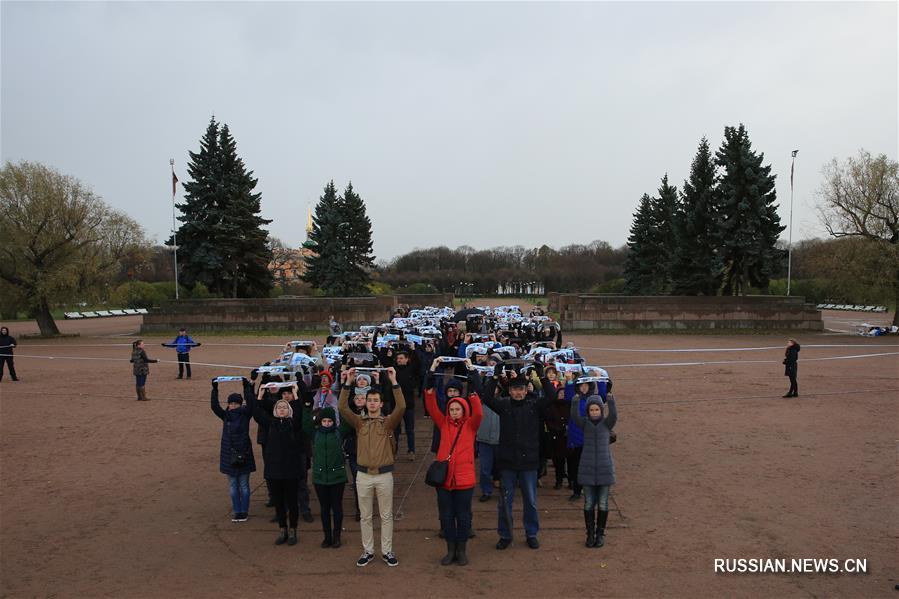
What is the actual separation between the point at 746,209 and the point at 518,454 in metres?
30.7

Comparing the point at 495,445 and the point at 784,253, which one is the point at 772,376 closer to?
the point at 495,445

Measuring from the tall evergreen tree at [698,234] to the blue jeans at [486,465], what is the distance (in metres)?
29.6

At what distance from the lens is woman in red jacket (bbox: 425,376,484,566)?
501 centimetres

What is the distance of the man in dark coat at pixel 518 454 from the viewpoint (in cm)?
531

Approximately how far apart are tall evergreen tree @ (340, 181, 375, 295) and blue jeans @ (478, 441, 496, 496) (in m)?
39.6

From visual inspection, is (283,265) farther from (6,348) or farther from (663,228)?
(6,348)

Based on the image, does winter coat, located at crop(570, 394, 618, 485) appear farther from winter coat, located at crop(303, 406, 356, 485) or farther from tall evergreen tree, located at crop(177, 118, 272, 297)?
tall evergreen tree, located at crop(177, 118, 272, 297)

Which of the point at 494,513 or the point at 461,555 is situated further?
the point at 494,513

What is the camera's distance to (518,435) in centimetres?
531

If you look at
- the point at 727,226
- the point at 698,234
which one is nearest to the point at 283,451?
the point at 727,226

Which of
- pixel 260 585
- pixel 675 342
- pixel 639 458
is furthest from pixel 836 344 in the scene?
pixel 260 585

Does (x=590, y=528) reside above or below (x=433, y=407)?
below

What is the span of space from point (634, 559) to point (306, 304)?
2846 cm

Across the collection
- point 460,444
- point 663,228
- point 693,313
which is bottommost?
point 460,444
